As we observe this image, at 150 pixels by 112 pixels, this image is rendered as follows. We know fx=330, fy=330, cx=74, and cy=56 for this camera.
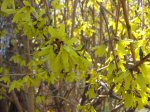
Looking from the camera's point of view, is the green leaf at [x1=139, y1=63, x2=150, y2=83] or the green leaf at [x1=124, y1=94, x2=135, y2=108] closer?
the green leaf at [x1=139, y1=63, x2=150, y2=83]

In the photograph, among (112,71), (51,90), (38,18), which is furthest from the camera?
(51,90)

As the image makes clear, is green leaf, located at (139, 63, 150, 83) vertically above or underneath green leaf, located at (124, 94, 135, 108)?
above

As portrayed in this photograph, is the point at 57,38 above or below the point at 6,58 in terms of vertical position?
above

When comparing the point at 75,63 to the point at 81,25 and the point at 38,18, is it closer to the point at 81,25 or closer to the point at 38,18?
the point at 38,18

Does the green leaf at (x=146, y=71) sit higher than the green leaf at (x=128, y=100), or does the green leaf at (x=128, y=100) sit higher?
the green leaf at (x=146, y=71)

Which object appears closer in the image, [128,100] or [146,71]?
[146,71]

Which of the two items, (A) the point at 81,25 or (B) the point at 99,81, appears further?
(A) the point at 81,25

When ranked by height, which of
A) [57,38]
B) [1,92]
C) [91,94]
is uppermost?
[57,38]

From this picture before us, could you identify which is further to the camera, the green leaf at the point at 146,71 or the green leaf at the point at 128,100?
the green leaf at the point at 128,100

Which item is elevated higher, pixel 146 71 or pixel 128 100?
pixel 146 71

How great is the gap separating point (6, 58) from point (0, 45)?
74 cm

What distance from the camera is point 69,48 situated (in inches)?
56.4

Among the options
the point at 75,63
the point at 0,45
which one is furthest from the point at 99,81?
the point at 0,45

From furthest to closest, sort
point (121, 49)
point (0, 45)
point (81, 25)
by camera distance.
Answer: point (0, 45)
point (81, 25)
point (121, 49)
